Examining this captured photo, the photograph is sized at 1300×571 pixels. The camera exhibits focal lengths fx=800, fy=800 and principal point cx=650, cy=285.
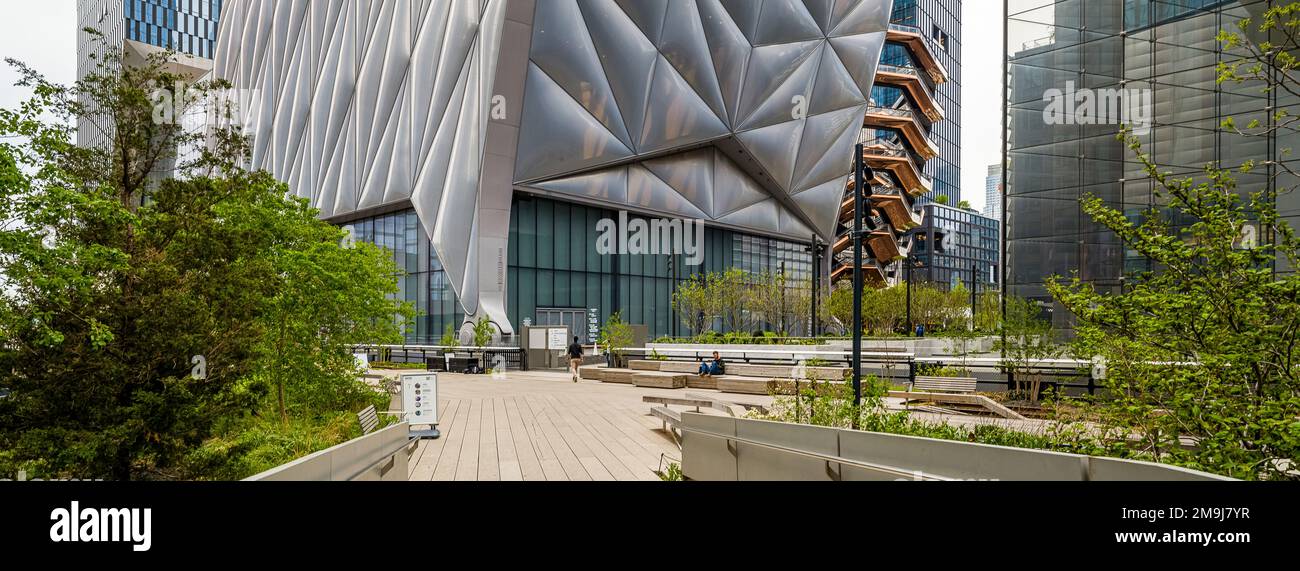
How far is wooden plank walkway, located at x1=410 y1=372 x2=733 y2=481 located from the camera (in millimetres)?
10664

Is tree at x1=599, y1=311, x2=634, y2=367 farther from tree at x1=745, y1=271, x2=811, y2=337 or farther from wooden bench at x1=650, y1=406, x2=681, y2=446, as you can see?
wooden bench at x1=650, y1=406, x2=681, y2=446

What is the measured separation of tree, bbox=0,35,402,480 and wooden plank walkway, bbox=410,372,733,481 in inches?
118

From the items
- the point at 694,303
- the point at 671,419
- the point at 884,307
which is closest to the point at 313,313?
the point at 671,419

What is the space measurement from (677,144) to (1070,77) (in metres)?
21.3

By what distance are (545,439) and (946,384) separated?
32.5 feet

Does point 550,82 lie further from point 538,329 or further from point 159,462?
point 159,462

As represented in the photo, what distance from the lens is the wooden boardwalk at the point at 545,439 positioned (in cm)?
1069

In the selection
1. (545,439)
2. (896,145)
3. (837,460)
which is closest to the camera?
(837,460)

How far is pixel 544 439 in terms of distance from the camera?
13.5 metres

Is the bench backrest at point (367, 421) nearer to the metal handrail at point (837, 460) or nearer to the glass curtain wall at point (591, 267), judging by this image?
the metal handrail at point (837, 460)

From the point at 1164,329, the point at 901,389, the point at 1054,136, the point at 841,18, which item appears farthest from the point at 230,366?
the point at 841,18

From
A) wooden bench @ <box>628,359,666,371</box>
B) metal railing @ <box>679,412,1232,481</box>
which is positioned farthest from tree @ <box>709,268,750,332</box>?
metal railing @ <box>679,412,1232,481</box>

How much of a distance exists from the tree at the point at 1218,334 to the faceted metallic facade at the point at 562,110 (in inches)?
1234

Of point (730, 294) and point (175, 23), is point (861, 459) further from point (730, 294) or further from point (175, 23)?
point (175, 23)
